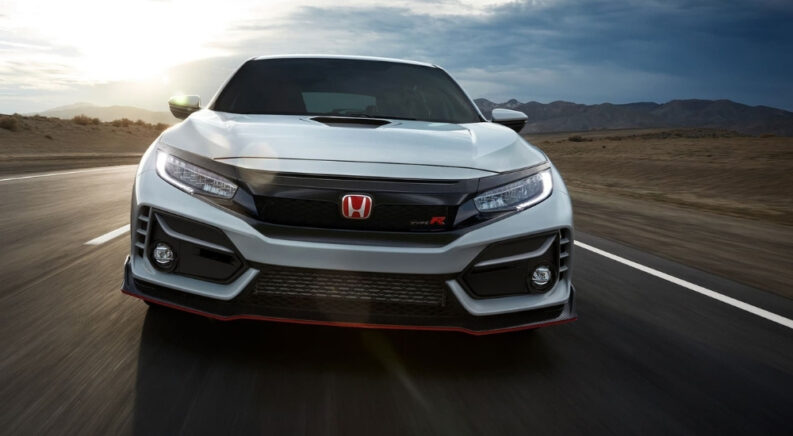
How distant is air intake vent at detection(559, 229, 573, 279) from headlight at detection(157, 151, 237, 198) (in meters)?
1.49

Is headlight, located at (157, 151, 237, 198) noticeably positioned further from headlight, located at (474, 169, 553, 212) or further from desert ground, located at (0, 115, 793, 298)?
desert ground, located at (0, 115, 793, 298)

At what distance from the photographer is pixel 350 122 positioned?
4133 mm

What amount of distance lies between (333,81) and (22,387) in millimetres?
3117

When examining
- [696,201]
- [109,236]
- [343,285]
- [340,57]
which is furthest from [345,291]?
[696,201]

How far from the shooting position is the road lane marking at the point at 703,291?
4.82 meters

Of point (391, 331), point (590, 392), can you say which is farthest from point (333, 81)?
point (590, 392)

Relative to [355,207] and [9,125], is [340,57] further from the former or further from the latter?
[9,125]

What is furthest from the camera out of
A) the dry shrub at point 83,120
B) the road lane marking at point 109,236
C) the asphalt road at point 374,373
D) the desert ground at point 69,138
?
the dry shrub at point 83,120

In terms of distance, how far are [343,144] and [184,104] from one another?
1.96 metres

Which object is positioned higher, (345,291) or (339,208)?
(339,208)

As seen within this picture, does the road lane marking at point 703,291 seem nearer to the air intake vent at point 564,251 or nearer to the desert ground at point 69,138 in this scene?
the air intake vent at point 564,251

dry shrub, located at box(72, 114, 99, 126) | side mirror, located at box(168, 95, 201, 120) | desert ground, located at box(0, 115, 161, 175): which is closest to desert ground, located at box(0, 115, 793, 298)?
desert ground, located at box(0, 115, 161, 175)

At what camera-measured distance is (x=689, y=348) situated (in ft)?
13.2

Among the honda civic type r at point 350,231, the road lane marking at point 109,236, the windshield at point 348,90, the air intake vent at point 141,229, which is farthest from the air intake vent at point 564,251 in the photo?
the road lane marking at point 109,236
